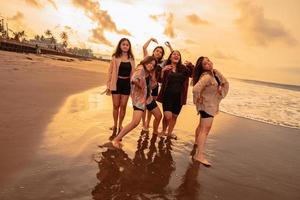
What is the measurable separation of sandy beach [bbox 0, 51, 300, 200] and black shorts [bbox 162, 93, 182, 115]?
75 centimetres

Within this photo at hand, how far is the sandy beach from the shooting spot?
364 cm

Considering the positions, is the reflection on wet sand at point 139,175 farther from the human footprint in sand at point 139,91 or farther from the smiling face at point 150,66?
the smiling face at point 150,66

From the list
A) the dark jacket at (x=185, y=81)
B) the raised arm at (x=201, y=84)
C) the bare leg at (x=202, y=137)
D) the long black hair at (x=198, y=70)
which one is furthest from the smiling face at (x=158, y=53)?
the bare leg at (x=202, y=137)

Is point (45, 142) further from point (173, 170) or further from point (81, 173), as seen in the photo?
point (173, 170)

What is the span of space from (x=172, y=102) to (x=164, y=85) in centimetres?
43

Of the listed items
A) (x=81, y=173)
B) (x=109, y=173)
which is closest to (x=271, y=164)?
(x=109, y=173)

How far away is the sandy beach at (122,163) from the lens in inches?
143

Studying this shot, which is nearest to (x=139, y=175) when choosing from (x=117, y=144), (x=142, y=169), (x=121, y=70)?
(x=142, y=169)

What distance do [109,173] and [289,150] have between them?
16.2 ft

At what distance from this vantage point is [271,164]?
569 cm

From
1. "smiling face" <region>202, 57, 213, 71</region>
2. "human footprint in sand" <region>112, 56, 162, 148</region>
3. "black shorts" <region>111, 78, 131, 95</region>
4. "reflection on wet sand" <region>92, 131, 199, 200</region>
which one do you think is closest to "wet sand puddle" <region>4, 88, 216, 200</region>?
"reflection on wet sand" <region>92, 131, 199, 200</region>

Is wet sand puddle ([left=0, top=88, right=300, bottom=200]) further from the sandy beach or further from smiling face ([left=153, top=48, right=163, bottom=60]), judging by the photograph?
smiling face ([left=153, top=48, right=163, bottom=60])

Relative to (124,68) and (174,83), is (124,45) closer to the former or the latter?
(124,68)

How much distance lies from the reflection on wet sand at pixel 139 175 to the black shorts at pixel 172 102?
113cm
